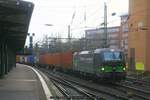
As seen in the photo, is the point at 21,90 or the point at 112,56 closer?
the point at 21,90

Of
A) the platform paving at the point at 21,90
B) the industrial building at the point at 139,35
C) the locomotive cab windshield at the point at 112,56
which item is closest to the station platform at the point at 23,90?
the platform paving at the point at 21,90

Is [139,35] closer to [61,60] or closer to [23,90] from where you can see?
[61,60]

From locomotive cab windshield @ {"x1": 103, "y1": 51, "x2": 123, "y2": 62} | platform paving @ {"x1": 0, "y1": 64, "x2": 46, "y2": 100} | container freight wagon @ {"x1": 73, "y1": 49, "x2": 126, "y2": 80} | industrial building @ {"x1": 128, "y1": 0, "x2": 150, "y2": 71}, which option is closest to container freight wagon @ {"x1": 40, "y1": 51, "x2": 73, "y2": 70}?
industrial building @ {"x1": 128, "y1": 0, "x2": 150, "y2": 71}

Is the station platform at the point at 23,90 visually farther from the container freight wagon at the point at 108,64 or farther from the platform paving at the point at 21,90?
the container freight wagon at the point at 108,64

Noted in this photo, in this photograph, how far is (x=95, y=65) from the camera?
34594mm

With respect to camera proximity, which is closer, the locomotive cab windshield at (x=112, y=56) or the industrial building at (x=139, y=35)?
the locomotive cab windshield at (x=112, y=56)

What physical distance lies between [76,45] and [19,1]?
7083 cm

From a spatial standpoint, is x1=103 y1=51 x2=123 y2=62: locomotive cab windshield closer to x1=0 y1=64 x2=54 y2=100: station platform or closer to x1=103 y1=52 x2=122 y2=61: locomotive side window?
x1=103 y1=52 x2=122 y2=61: locomotive side window

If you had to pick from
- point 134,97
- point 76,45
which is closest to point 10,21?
point 134,97

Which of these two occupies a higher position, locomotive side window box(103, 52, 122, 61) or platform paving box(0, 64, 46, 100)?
locomotive side window box(103, 52, 122, 61)

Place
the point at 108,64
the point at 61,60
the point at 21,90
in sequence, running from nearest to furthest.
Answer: the point at 21,90 < the point at 108,64 < the point at 61,60

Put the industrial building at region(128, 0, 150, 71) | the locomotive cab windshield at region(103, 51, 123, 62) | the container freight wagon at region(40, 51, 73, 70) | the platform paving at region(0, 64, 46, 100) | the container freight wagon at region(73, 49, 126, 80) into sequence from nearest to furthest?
the platform paving at region(0, 64, 46, 100)
the container freight wagon at region(73, 49, 126, 80)
the locomotive cab windshield at region(103, 51, 123, 62)
the container freight wagon at region(40, 51, 73, 70)
the industrial building at region(128, 0, 150, 71)

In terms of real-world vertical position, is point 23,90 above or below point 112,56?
below

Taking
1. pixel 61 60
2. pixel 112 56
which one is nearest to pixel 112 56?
pixel 112 56
